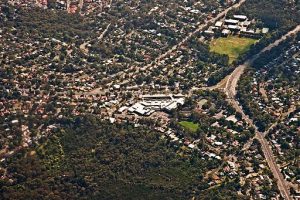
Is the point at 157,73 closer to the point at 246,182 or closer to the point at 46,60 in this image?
the point at 46,60

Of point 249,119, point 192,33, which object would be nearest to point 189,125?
point 249,119

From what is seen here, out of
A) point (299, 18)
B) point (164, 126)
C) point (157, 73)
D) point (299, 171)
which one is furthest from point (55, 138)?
point (299, 18)

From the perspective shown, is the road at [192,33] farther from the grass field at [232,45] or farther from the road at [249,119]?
the road at [249,119]

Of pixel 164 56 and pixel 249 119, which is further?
pixel 164 56

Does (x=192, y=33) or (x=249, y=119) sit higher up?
(x=192, y=33)

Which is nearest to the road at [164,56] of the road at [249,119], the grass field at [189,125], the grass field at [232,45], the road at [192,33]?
the road at [192,33]

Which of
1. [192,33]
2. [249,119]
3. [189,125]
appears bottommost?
[189,125]

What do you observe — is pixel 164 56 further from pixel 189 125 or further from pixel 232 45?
pixel 189 125
